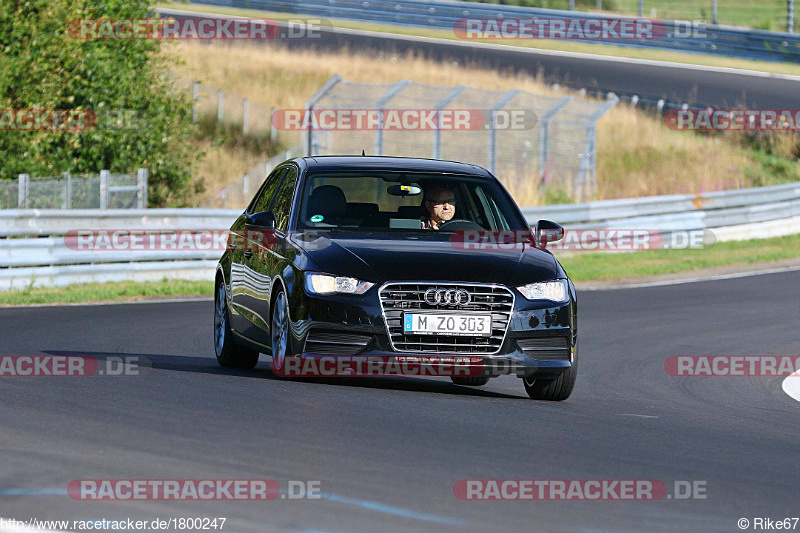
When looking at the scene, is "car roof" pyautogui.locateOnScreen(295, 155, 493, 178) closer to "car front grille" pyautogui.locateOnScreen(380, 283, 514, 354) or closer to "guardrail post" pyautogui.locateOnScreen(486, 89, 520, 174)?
"car front grille" pyautogui.locateOnScreen(380, 283, 514, 354)

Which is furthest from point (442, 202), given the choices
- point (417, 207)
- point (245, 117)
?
point (245, 117)

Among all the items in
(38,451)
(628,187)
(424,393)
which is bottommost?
(628,187)

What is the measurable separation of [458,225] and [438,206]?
0.22 meters

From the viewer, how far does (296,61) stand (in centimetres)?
4316

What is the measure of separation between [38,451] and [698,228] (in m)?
22.3

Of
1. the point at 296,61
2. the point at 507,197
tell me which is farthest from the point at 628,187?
the point at 507,197

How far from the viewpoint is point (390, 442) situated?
303 inches

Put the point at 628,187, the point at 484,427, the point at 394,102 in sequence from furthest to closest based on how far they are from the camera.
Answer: the point at 628,187 < the point at 394,102 < the point at 484,427

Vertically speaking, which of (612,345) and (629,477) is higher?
(629,477)

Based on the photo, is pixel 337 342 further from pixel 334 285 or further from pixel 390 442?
pixel 390 442

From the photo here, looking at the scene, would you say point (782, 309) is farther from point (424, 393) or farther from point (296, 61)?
point (296, 61)

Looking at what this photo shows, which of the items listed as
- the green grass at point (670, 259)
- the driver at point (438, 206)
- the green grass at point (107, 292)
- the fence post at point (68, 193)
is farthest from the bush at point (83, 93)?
the driver at point (438, 206)

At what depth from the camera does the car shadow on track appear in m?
10.4

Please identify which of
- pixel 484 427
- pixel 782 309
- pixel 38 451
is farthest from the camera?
pixel 782 309
